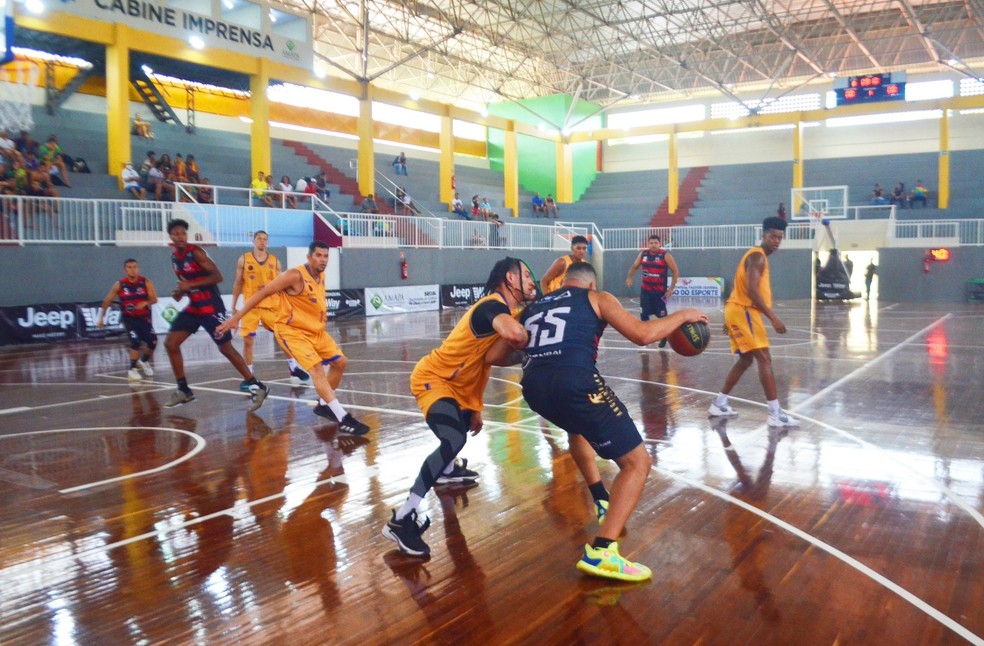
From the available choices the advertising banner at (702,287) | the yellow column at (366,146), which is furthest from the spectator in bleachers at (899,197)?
the yellow column at (366,146)

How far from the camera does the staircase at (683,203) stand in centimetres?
3966

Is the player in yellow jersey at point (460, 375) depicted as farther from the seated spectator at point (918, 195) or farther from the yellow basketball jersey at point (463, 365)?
the seated spectator at point (918, 195)

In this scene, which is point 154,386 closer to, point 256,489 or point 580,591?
point 256,489

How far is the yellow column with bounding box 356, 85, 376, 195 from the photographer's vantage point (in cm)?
3158

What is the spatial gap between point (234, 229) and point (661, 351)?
1235cm

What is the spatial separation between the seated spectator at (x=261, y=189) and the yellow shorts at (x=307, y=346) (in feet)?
49.2

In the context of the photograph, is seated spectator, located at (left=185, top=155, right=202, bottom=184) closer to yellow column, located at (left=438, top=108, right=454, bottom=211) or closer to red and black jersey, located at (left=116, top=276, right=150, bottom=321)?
red and black jersey, located at (left=116, top=276, right=150, bottom=321)

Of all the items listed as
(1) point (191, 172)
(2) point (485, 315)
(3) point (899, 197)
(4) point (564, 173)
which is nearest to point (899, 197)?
(3) point (899, 197)

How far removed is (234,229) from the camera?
69.1ft

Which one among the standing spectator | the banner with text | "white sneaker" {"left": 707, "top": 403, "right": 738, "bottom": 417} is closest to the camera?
"white sneaker" {"left": 707, "top": 403, "right": 738, "bottom": 417}

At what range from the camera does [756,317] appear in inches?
316

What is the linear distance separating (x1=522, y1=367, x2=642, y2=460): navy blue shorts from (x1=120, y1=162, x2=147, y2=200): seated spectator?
19708 millimetres

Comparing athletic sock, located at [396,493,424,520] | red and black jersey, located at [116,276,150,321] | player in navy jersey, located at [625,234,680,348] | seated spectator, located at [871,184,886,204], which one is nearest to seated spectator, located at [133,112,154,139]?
red and black jersey, located at [116,276,150,321]

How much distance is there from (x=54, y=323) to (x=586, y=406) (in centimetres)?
1645
